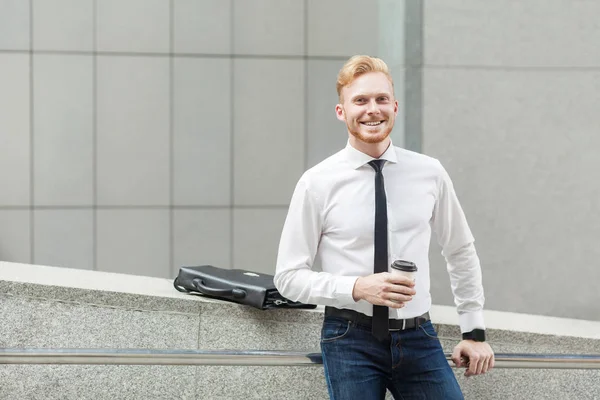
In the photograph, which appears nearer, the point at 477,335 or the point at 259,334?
the point at 477,335

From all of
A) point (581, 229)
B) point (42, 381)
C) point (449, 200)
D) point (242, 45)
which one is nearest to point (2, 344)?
point (42, 381)

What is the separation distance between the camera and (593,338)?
3861 millimetres

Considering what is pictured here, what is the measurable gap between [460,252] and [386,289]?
0.55m

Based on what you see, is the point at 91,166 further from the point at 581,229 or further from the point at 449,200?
the point at 449,200

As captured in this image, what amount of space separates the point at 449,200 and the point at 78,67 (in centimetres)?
645

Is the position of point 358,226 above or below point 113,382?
above

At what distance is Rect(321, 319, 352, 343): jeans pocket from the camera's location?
268 cm

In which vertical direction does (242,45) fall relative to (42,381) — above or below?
above

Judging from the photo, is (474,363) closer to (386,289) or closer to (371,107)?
(386,289)

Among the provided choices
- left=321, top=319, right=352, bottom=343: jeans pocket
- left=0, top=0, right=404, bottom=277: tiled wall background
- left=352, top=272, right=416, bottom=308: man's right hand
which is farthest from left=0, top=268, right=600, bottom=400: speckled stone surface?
left=0, top=0, right=404, bottom=277: tiled wall background

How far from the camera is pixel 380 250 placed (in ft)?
8.75

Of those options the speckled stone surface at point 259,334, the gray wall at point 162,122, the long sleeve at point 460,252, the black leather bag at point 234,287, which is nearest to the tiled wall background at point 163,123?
the gray wall at point 162,122

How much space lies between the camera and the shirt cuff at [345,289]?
8.46ft

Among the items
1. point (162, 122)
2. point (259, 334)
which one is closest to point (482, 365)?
point (259, 334)
